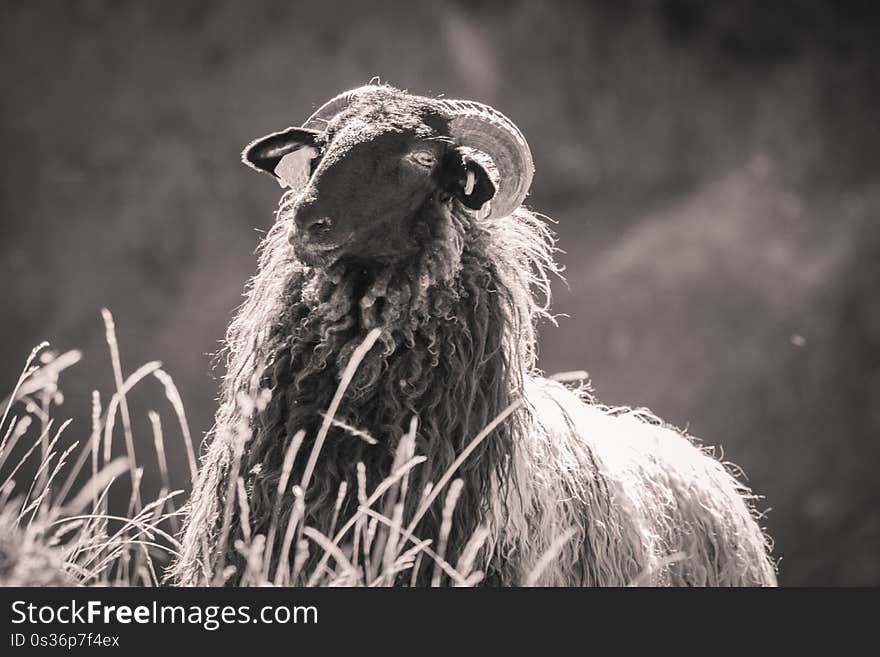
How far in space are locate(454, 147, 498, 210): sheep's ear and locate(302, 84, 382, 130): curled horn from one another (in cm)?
48

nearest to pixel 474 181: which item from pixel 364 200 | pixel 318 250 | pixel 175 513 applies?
pixel 364 200

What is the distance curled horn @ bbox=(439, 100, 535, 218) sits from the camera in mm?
4219

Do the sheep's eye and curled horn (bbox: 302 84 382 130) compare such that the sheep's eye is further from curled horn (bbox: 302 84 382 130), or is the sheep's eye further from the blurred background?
the blurred background

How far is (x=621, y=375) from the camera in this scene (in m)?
11.2

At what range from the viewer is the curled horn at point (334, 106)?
14.3ft

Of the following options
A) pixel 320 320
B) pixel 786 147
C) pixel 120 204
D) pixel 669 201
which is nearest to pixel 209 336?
pixel 120 204

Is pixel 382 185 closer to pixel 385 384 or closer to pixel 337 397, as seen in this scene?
pixel 385 384

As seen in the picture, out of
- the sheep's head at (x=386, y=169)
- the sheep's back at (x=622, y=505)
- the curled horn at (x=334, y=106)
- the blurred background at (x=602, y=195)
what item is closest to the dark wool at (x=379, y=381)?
the sheep's head at (x=386, y=169)

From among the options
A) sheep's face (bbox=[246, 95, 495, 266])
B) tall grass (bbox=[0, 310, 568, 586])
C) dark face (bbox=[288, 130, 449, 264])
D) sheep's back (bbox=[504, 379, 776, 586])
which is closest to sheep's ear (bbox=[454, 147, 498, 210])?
sheep's face (bbox=[246, 95, 495, 266])

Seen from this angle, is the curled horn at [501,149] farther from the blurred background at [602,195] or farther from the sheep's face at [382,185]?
the blurred background at [602,195]

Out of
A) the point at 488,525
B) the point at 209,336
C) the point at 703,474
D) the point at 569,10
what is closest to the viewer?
the point at 488,525

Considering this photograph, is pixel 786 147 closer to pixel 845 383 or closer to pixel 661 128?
pixel 661 128

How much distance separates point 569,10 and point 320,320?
832 cm

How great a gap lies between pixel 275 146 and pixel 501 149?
0.89 metres
